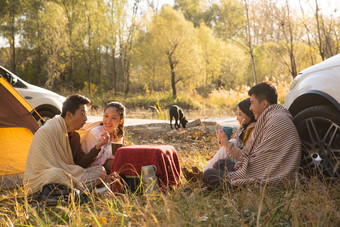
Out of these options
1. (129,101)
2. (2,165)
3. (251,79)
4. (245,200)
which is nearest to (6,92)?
(2,165)

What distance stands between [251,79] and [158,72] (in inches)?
611

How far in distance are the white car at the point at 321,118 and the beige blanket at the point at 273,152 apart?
232 mm

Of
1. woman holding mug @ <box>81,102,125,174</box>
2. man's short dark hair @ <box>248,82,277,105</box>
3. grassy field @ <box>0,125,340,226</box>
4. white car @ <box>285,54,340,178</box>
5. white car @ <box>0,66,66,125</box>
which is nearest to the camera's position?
grassy field @ <box>0,125,340,226</box>

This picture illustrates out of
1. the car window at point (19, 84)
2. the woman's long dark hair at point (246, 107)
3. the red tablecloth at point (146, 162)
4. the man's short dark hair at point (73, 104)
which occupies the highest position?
the car window at point (19, 84)

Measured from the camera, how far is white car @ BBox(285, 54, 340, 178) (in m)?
3.51

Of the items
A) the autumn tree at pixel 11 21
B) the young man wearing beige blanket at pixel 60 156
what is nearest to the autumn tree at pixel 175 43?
the autumn tree at pixel 11 21

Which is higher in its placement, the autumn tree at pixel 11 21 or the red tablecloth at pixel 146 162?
the autumn tree at pixel 11 21

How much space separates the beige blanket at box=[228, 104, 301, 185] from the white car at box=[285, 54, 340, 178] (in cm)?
23

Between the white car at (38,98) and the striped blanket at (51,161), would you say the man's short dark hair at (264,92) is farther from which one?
the white car at (38,98)

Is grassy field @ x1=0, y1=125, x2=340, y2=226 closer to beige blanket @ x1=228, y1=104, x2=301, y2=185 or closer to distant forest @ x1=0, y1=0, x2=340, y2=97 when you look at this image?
beige blanket @ x1=228, y1=104, x2=301, y2=185

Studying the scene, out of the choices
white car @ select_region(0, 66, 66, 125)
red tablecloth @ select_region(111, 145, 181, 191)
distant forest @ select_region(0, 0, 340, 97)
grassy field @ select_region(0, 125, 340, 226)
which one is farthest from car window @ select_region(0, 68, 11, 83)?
distant forest @ select_region(0, 0, 340, 97)

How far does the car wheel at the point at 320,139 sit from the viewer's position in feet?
11.6

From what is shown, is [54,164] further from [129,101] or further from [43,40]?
[43,40]

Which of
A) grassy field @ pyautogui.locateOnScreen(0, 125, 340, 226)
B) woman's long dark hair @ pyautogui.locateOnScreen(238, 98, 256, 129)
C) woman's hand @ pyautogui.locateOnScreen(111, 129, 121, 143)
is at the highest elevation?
woman's long dark hair @ pyautogui.locateOnScreen(238, 98, 256, 129)
